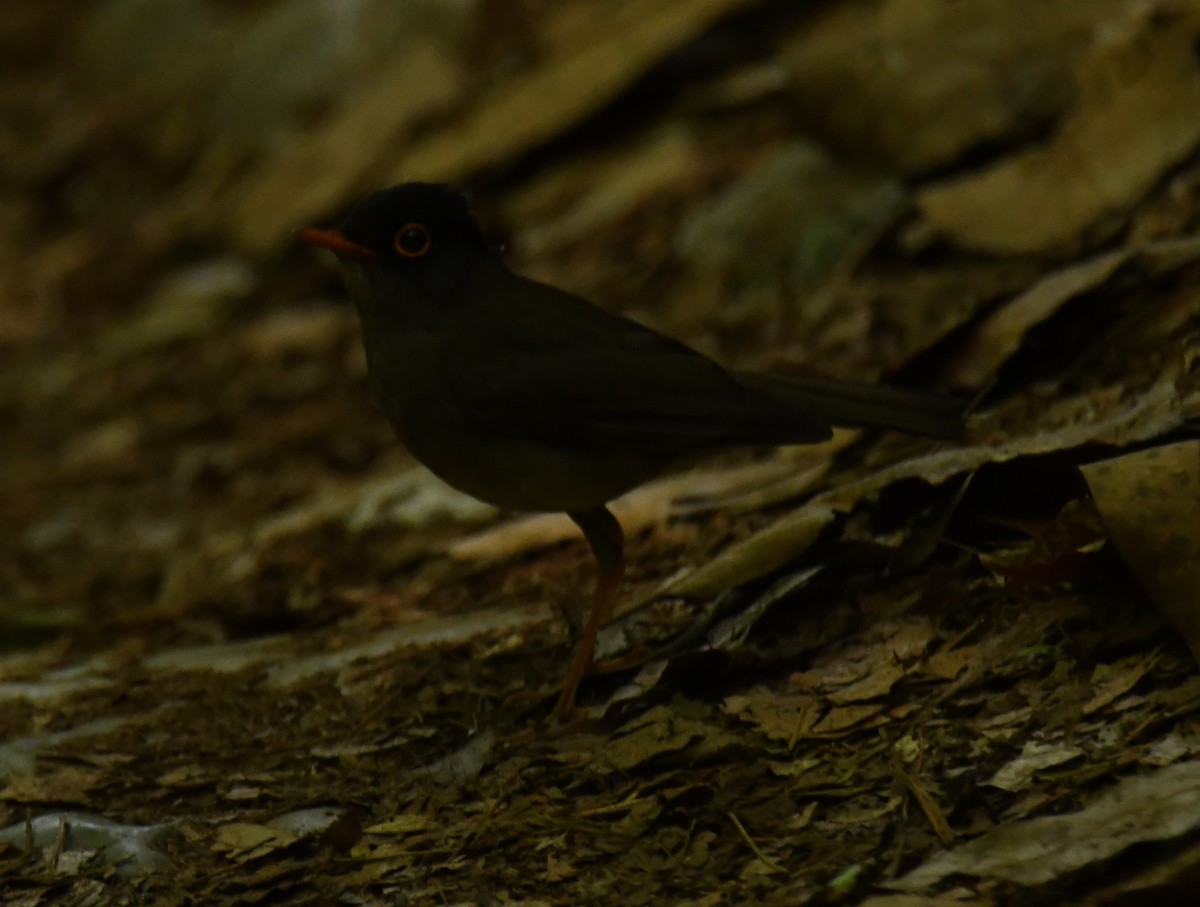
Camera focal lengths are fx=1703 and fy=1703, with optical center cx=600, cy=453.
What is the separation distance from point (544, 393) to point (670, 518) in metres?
1.01

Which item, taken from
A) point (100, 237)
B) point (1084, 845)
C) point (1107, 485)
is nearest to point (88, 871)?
point (1084, 845)

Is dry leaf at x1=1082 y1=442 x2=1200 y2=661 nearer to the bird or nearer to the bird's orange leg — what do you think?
the bird

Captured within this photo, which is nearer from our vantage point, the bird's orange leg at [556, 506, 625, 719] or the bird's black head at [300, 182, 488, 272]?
the bird's orange leg at [556, 506, 625, 719]

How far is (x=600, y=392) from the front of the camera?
4375mm

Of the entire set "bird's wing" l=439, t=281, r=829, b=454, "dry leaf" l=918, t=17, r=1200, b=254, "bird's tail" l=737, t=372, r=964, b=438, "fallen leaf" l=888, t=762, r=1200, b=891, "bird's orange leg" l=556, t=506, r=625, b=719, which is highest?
"dry leaf" l=918, t=17, r=1200, b=254

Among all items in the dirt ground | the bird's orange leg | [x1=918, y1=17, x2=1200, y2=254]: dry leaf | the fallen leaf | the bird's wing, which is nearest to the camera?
the fallen leaf

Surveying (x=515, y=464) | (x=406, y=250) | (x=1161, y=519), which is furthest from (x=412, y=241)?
(x=1161, y=519)

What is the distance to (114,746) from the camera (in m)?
4.24

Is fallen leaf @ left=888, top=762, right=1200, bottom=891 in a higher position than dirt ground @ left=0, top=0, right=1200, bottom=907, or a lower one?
lower

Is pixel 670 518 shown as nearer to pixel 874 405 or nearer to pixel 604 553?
pixel 604 553

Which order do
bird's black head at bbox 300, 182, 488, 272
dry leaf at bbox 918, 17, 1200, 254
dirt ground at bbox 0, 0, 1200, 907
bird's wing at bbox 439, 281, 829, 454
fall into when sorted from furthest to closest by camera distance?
dry leaf at bbox 918, 17, 1200, 254 < bird's black head at bbox 300, 182, 488, 272 < bird's wing at bbox 439, 281, 829, 454 < dirt ground at bbox 0, 0, 1200, 907

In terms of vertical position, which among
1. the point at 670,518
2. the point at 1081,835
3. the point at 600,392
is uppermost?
the point at 600,392

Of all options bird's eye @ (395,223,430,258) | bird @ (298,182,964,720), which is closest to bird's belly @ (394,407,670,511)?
bird @ (298,182,964,720)

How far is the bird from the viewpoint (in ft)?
14.1
